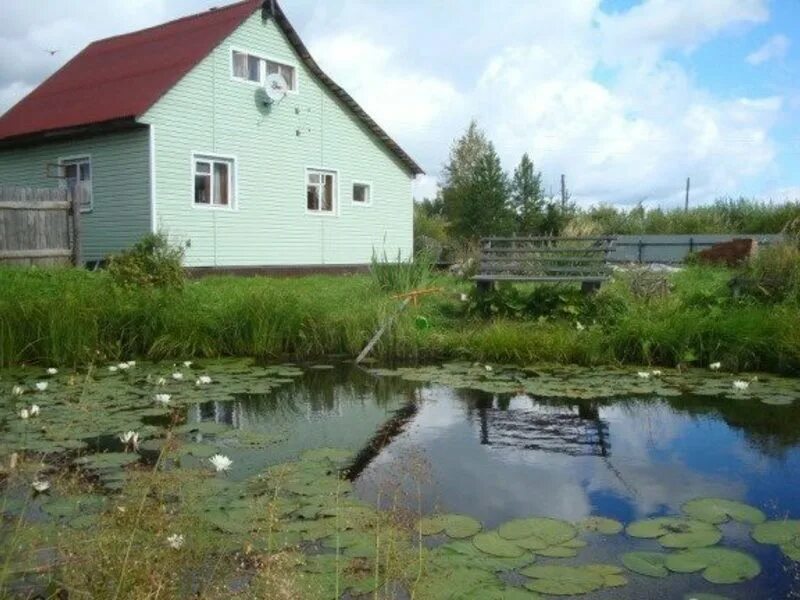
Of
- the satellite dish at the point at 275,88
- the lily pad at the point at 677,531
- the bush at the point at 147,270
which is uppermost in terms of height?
the satellite dish at the point at 275,88

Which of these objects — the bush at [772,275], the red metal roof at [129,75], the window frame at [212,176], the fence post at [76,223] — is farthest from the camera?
the window frame at [212,176]

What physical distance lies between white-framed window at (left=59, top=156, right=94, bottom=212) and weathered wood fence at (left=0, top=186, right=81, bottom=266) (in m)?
2.04

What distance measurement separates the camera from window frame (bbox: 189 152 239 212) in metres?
16.0

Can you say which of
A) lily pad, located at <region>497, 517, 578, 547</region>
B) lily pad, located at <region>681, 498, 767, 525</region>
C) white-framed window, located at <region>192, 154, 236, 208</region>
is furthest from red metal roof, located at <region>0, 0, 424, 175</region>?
lily pad, located at <region>681, 498, 767, 525</region>

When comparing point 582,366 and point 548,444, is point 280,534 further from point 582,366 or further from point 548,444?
point 582,366

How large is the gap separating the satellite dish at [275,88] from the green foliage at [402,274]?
780 centimetres

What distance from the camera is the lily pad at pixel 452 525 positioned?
3338 millimetres

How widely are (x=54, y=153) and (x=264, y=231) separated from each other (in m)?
4.98

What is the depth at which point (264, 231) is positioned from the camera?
58.1 ft

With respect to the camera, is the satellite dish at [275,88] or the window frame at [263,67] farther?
the satellite dish at [275,88]

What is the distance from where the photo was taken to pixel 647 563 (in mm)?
3020

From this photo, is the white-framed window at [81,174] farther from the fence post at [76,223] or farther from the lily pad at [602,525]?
the lily pad at [602,525]

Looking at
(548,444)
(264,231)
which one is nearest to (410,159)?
(264,231)

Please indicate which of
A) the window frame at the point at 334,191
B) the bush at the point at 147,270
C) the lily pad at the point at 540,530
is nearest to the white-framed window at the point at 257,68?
the window frame at the point at 334,191
